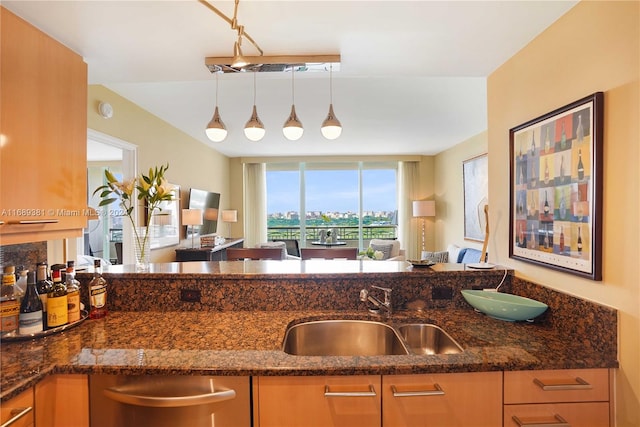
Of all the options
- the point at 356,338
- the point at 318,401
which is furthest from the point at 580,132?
the point at 318,401

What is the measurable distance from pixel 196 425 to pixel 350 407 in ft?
1.72

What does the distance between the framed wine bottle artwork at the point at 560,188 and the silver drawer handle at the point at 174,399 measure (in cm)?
141

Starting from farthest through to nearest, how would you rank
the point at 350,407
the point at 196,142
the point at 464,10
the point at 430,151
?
1. the point at 430,151
2. the point at 196,142
3. the point at 464,10
4. the point at 350,407

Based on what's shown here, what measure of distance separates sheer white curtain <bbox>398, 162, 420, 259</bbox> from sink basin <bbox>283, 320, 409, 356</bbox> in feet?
17.3

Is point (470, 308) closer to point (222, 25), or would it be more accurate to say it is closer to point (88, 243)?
point (222, 25)

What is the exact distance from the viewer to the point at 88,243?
240 inches

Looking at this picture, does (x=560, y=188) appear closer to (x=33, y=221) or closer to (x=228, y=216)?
(x=33, y=221)

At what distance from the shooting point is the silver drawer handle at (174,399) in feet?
3.18

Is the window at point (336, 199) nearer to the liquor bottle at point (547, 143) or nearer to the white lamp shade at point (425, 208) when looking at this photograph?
the white lamp shade at point (425, 208)

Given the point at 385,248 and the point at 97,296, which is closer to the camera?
Result: the point at 97,296

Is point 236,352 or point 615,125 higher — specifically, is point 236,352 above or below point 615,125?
below

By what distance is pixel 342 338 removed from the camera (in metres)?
1.44

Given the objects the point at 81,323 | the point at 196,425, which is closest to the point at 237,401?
the point at 196,425

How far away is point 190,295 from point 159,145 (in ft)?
9.22
